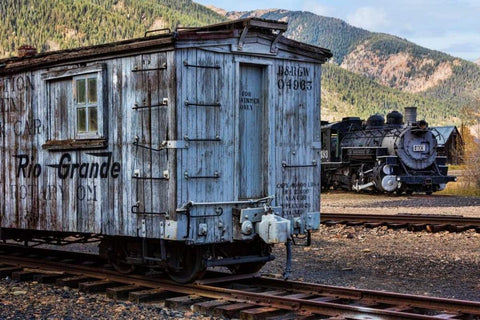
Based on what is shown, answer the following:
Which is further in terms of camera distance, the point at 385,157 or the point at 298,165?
the point at 385,157

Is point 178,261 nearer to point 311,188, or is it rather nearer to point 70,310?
point 70,310

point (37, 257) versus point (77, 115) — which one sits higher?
point (77, 115)

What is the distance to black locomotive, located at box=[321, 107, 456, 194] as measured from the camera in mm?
28750

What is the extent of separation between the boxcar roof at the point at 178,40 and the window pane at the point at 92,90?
1.08 feet

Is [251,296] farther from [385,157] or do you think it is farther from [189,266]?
[385,157]

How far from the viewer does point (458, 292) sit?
9.39 meters

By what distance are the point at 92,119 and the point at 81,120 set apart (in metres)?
0.29

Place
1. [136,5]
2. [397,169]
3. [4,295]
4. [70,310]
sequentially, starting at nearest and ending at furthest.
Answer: [70,310] → [4,295] → [397,169] → [136,5]

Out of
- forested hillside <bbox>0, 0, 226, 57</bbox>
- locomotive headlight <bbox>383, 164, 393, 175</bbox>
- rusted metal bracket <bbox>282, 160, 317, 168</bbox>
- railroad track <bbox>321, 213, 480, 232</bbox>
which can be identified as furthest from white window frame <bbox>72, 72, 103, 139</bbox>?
forested hillside <bbox>0, 0, 226, 57</bbox>

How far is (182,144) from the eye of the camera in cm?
861

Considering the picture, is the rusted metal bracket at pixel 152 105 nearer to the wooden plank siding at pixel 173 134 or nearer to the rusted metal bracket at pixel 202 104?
the wooden plank siding at pixel 173 134

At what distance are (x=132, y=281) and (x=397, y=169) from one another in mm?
21372

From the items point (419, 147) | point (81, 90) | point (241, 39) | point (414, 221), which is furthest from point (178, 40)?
point (419, 147)

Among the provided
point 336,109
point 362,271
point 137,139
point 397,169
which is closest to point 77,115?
point 137,139
